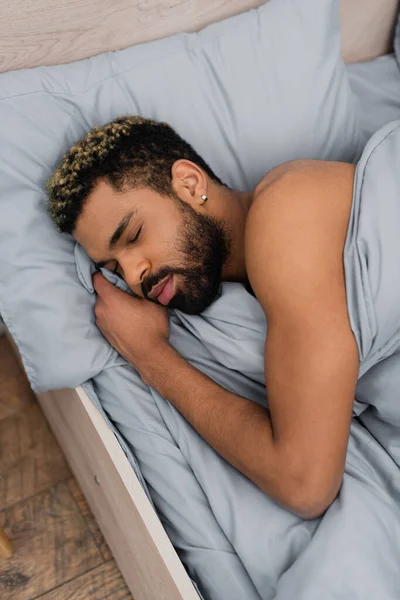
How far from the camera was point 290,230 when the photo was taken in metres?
0.75

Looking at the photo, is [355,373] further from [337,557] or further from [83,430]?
[83,430]

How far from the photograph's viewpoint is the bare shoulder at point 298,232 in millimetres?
741

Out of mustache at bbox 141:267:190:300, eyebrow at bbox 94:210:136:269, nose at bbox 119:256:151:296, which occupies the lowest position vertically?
mustache at bbox 141:267:190:300

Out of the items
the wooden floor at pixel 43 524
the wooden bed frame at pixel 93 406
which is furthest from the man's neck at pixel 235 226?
the wooden floor at pixel 43 524

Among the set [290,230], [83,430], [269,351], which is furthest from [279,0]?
[83,430]

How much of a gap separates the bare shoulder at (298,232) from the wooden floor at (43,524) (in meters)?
0.73

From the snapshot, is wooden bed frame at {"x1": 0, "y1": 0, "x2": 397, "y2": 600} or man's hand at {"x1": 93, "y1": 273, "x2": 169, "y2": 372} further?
man's hand at {"x1": 93, "y1": 273, "x2": 169, "y2": 372}

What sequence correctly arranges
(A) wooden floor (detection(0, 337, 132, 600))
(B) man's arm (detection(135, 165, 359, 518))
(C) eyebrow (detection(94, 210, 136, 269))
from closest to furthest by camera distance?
(B) man's arm (detection(135, 165, 359, 518))
(C) eyebrow (detection(94, 210, 136, 269))
(A) wooden floor (detection(0, 337, 132, 600))

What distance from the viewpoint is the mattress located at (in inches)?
29.0

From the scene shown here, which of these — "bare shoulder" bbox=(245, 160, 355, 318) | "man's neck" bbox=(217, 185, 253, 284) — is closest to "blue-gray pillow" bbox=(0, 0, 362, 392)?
"man's neck" bbox=(217, 185, 253, 284)

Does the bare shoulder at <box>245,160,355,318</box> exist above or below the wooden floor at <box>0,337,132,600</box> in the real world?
above

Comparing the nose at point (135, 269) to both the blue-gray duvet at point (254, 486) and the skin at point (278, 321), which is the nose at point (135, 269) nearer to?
the skin at point (278, 321)

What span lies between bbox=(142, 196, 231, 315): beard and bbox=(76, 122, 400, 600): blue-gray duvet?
0.11 feet

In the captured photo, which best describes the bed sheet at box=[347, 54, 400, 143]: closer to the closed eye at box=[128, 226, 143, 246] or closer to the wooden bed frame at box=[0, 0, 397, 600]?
the wooden bed frame at box=[0, 0, 397, 600]
